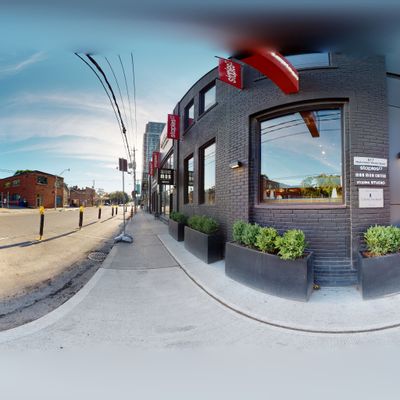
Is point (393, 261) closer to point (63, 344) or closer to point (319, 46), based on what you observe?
point (319, 46)

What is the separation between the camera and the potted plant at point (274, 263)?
397 centimetres

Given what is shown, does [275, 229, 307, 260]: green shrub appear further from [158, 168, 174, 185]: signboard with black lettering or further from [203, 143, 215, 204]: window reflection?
[158, 168, 174, 185]: signboard with black lettering

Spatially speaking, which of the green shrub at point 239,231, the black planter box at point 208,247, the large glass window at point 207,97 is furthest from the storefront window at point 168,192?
the green shrub at point 239,231

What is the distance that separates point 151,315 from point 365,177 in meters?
5.23

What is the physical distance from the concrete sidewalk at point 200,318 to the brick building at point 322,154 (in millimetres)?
1239

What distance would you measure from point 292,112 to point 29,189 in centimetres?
5949

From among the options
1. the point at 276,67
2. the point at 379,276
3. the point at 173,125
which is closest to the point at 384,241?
the point at 379,276

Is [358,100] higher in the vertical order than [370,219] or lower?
higher

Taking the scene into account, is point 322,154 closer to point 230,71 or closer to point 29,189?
point 230,71

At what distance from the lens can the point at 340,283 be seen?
4633mm

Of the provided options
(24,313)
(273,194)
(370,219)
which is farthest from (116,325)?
(370,219)

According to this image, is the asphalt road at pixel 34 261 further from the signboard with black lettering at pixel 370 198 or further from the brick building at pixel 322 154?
the signboard with black lettering at pixel 370 198

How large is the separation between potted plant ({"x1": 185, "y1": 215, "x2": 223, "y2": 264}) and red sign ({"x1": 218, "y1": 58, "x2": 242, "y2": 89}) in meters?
4.21

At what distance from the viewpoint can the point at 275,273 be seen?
4.18m
